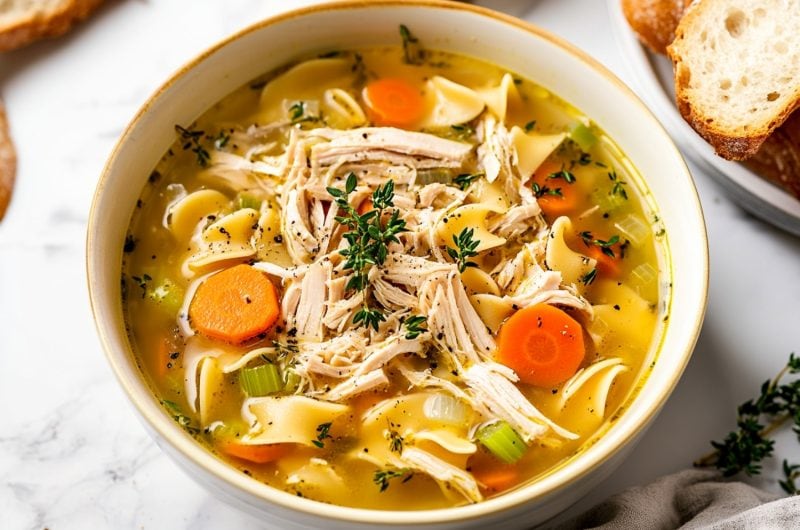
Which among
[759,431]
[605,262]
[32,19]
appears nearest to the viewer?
[605,262]

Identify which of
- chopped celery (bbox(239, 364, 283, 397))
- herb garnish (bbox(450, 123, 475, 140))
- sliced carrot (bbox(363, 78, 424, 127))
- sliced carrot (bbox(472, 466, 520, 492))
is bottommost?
sliced carrot (bbox(472, 466, 520, 492))

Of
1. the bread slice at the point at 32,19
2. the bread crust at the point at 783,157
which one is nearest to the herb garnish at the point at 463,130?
the bread crust at the point at 783,157

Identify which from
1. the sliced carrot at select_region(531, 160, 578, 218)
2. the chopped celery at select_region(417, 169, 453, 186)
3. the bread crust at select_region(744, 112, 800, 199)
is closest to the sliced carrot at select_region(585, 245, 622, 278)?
the sliced carrot at select_region(531, 160, 578, 218)

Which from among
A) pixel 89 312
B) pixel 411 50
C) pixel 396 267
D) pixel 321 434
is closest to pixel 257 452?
pixel 321 434

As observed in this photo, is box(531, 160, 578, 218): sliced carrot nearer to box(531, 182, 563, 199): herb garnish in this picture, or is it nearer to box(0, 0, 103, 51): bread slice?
box(531, 182, 563, 199): herb garnish

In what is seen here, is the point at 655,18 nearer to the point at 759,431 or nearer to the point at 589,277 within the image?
the point at 589,277
